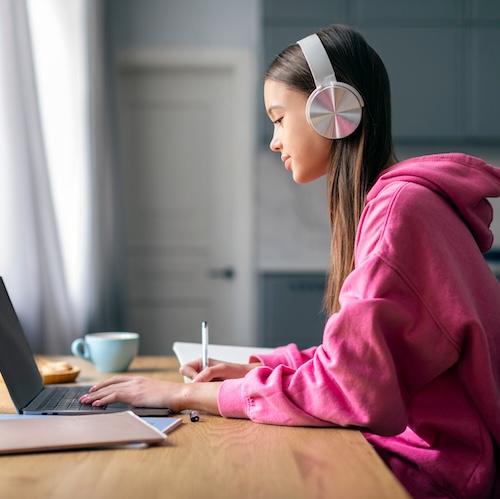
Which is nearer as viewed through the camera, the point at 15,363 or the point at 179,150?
the point at 15,363

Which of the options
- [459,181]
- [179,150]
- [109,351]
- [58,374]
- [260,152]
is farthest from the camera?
[179,150]

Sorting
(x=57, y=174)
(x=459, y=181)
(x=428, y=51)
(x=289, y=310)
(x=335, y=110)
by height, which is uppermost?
(x=428, y=51)

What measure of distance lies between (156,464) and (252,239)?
352 centimetres

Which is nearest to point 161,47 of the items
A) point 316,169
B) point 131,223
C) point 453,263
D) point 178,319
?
point 131,223

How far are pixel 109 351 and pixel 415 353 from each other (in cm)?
69

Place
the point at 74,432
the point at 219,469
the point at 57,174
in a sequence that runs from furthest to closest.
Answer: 1. the point at 57,174
2. the point at 74,432
3. the point at 219,469

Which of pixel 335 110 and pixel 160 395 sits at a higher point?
pixel 335 110

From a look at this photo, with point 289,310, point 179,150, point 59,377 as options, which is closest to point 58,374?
point 59,377

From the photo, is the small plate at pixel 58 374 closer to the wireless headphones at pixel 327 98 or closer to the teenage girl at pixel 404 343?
the teenage girl at pixel 404 343

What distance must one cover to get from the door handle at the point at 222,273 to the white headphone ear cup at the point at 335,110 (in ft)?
10.5

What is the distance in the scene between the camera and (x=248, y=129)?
4281 mm

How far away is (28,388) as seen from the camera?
1.11 m

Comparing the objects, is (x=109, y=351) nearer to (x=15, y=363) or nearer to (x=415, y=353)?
(x=15, y=363)

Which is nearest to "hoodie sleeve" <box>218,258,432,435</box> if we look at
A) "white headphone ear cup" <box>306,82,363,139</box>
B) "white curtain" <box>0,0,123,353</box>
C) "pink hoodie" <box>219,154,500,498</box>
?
"pink hoodie" <box>219,154,500,498</box>
